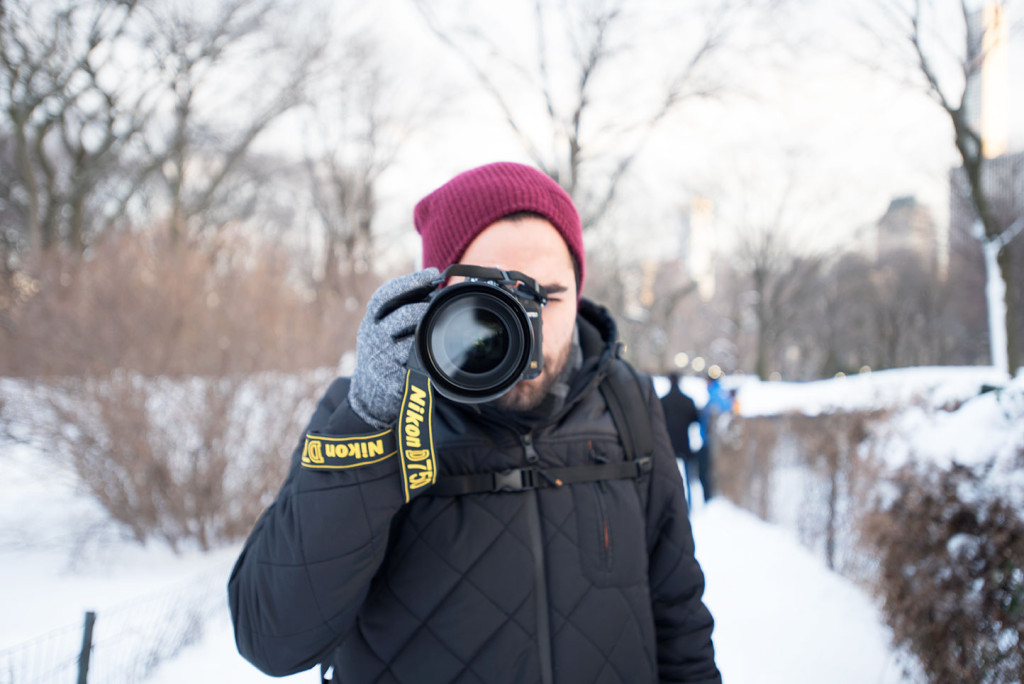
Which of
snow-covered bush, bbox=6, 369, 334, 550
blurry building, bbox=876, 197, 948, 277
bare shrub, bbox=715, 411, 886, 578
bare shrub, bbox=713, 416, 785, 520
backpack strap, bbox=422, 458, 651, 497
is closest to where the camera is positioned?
backpack strap, bbox=422, 458, 651, 497

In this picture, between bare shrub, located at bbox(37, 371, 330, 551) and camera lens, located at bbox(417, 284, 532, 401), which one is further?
bare shrub, located at bbox(37, 371, 330, 551)

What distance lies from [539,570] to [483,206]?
752 millimetres

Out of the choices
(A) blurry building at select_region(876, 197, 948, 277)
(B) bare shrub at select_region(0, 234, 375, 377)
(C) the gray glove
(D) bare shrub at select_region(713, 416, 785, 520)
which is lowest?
(D) bare shrub at select_region(713, 416, 785, 520)

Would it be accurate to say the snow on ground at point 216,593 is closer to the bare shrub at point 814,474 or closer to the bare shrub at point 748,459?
the bare shrub at point 814,474

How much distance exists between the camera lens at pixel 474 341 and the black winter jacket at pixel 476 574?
157 mm

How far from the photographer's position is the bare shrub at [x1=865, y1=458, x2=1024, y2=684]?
2.03 meters

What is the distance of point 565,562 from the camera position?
1.13 meters

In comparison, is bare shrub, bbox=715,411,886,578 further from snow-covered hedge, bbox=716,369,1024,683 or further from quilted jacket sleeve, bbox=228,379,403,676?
quilted jacket sleeve, bbox=228,379,403,676

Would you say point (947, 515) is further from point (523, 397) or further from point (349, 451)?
point (349, 451)

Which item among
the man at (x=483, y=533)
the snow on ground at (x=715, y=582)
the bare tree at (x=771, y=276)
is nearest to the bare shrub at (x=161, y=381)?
the snow on ground at (x=715, y=582)

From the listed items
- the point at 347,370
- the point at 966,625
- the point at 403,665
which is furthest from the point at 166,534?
the point at 966,625

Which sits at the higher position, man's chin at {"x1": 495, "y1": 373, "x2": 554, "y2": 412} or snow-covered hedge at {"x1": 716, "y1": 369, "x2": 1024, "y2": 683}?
man's chin at {"x1": 495, "y1": 373, "x2": 554, "y2": 412}

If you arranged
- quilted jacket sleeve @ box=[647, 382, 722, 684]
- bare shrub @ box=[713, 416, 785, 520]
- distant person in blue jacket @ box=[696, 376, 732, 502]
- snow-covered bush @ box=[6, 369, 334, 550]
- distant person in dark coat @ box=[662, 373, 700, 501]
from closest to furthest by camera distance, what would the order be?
1. quilted jacket sleeve @ box=[647, 382, 722, 684]
2. snow-covered bush @ box=[6, 369, 334, 550]
3. distant person in dark coat @ box=[662, 373, 700, 501]
4. bare shrub @ box=[713, 416, 785, 520]
5. distant person in blue jacket @ box=[696, 376, 732, 502]

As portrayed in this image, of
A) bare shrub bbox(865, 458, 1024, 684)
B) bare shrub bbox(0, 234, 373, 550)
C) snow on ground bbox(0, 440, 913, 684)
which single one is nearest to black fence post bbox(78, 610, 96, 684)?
snow on ground bbox(0, 440, 913, 684)
